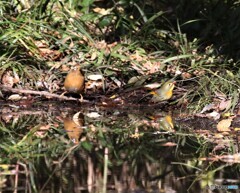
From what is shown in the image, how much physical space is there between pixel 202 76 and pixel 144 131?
1.56 meters

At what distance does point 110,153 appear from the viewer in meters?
4.84

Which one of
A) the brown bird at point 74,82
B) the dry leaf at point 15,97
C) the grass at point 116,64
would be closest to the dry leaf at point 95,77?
the grass at point 116,64

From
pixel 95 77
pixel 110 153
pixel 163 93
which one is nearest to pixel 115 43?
pixel 95 77

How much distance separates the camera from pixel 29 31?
7691 millimetres

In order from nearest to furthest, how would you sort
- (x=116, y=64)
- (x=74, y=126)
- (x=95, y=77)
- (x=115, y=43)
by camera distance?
(x=74, y=126) < (x=95, y=77) < (x=116, y=64) < (x=115, y=43)

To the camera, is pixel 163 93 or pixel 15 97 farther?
pixel 15 97

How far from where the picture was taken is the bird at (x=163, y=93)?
6672mm

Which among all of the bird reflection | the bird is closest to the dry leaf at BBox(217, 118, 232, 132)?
the bird

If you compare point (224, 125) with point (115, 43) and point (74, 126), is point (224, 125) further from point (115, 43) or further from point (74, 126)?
point (115, 43)

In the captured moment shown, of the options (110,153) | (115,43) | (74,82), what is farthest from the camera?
(115,43)

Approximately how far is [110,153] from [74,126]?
1021 millimetres

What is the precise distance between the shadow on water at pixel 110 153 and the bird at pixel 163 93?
0.76 feet

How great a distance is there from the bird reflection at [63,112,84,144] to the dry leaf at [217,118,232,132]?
3.62 ft

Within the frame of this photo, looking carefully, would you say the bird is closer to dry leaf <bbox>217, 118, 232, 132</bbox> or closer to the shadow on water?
the shadow on water
